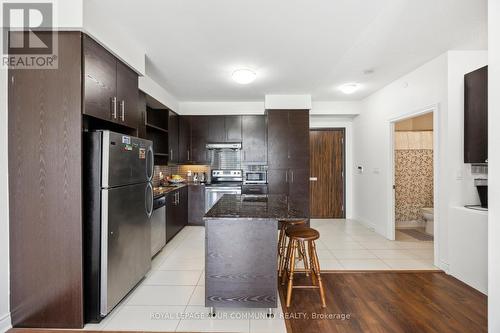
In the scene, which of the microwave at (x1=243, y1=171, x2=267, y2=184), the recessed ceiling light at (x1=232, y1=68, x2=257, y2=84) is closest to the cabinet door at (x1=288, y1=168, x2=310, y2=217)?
the microwave at (x1=243, y1=171, x2=267, y2=184)

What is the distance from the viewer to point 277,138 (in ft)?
15.7

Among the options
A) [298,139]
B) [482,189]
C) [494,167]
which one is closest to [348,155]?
[298,139]

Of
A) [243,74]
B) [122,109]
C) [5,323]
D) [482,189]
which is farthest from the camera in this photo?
[243,74]

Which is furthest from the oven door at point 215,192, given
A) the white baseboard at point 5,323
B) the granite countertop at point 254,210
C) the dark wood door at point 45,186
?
the white baseboard at point 5,323

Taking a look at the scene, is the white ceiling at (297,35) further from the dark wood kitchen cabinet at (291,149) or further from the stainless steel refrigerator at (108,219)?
the stainless steel refrigerator at (108,219)

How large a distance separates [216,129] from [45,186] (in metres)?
3.60

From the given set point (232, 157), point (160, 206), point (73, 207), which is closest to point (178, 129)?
point (232, 157)

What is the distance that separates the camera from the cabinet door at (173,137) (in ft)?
15.3

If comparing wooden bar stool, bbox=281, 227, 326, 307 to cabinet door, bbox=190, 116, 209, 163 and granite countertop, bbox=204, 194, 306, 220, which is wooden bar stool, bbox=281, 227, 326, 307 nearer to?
granite countertop, bbox=204, 194, 306, 220

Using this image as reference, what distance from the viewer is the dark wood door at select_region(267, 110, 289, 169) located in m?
4.78

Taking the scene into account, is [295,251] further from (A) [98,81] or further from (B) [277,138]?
(B) [277,138]

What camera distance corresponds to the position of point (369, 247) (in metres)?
3.82

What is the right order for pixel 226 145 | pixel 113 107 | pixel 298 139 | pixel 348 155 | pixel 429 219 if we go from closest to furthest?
1. pixel 113 107
2. pixel 429 219
3. pixel 298 139
4. pixel 226 145
5. pixel 348 155

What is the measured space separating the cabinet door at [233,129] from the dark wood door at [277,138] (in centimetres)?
76
